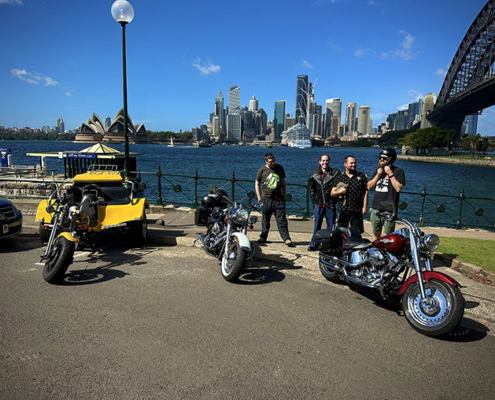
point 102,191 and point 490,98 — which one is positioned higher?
point 490,98

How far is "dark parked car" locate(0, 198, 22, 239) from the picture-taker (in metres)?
6.73

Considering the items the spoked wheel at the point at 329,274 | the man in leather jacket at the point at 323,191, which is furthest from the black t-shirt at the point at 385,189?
the spoked wheel at the point at 329,274

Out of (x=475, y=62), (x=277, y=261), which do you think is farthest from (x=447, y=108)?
(x=277, y=261)

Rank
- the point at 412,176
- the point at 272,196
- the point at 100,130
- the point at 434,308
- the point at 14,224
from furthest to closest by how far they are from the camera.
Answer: the point at 100,130 → the point at 412,176 → the point at 272,196 → the point at 14,224 → the point at 434,308

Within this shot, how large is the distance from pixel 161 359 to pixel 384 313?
2.76 meters

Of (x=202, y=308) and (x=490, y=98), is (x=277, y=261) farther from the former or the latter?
(x=490, y=98)


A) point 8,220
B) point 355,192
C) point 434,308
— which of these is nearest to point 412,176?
point 355,192

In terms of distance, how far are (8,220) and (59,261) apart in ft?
9.04

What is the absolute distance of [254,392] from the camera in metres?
2.90

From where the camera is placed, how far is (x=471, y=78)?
110 metres

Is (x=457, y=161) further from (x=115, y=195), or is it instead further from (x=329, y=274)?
(x=115, y=195)

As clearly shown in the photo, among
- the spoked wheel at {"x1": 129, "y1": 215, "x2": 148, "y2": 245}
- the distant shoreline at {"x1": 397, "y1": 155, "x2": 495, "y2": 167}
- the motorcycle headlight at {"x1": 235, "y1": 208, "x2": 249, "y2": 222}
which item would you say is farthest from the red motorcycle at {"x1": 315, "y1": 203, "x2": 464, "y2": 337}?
the distant shoreline at {"x1": 397, "y1": 155, "x2": 495, "y2": 167}

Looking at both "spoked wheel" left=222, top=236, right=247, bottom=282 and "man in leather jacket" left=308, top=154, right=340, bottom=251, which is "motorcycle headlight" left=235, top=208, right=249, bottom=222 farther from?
"man in leather jacket" left=308, top=154, right=340, bottom=251

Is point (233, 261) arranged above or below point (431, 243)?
below
